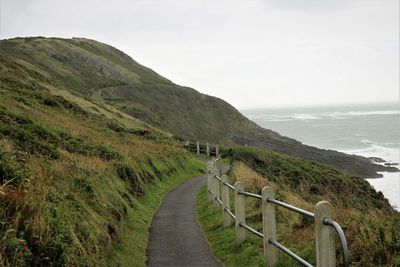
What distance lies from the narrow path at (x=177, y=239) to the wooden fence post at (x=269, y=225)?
1750 mm

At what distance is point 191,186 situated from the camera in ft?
74.4

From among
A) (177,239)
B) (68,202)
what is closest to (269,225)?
(68,202)

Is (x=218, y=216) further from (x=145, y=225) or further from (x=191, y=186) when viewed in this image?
(x=191, y=186)

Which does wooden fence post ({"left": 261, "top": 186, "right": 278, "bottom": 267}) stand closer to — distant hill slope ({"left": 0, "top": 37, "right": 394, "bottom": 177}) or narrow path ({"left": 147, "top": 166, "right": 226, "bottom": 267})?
narrow path ({"left": 147, "top": 166, "right": 226, "bottom": 267})

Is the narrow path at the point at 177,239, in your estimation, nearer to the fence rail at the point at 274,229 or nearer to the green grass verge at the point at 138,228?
the green grass verge at the point at 138,228

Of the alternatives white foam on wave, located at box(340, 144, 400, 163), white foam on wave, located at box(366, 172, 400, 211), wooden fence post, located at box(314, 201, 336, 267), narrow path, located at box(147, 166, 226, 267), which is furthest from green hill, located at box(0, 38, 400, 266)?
white foam on wave, located at box(340, 144, 400, 163)

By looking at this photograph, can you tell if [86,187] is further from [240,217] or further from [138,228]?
[240,217]

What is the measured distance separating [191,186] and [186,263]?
1347 cm

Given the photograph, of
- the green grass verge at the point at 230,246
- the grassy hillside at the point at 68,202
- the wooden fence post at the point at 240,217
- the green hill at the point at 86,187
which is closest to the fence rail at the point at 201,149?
the green hill at the point at 86,187

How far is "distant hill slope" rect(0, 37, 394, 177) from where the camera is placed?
68938 millimetres

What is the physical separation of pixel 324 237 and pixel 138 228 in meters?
7.59

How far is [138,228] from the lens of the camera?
1217 centimetres

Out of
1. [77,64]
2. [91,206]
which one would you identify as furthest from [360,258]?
[77,64]

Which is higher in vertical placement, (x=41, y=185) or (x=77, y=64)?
(x=77, y=64)
